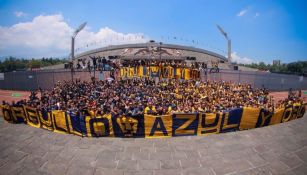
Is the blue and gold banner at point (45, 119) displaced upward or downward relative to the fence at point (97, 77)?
downward

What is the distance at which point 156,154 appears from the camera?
8312 mm

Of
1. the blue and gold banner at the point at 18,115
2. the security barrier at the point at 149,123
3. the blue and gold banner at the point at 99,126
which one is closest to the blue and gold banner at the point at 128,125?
the security barrier at the point at 149,123

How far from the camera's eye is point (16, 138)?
10.0 metres

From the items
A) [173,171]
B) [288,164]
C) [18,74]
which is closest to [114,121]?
[173,171]

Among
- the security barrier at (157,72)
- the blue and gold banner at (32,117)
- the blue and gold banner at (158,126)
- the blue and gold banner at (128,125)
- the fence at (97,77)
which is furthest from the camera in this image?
the fence at (97,77)

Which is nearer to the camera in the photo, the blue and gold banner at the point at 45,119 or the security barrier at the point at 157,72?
the blue and gold banner at the point at 45,119

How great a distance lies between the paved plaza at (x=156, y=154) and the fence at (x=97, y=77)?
11281mm

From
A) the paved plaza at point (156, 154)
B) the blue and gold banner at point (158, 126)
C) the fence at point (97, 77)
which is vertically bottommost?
the paved plaza at point (156, 154)

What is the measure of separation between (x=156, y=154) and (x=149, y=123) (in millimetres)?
1881

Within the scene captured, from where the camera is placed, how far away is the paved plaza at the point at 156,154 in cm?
723

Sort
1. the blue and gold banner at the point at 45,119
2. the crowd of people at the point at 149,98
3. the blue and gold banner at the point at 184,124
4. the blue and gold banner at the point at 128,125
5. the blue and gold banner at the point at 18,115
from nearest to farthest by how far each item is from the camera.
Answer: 1. the blue and gold banner at the point at 128,125
2. the blue and gold banner at the point at 184,124
3. the blue and gold banner at the point at 45,119
4. the blue and gold banner at the point at 18,115
5. the crowd of people at the point at 149,98

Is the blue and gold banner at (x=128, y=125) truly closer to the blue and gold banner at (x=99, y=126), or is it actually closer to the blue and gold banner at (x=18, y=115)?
the blue and gold banner at (x=99, y=126)

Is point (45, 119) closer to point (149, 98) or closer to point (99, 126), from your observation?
point (99, 126)

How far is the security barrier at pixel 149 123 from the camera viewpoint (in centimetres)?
972
